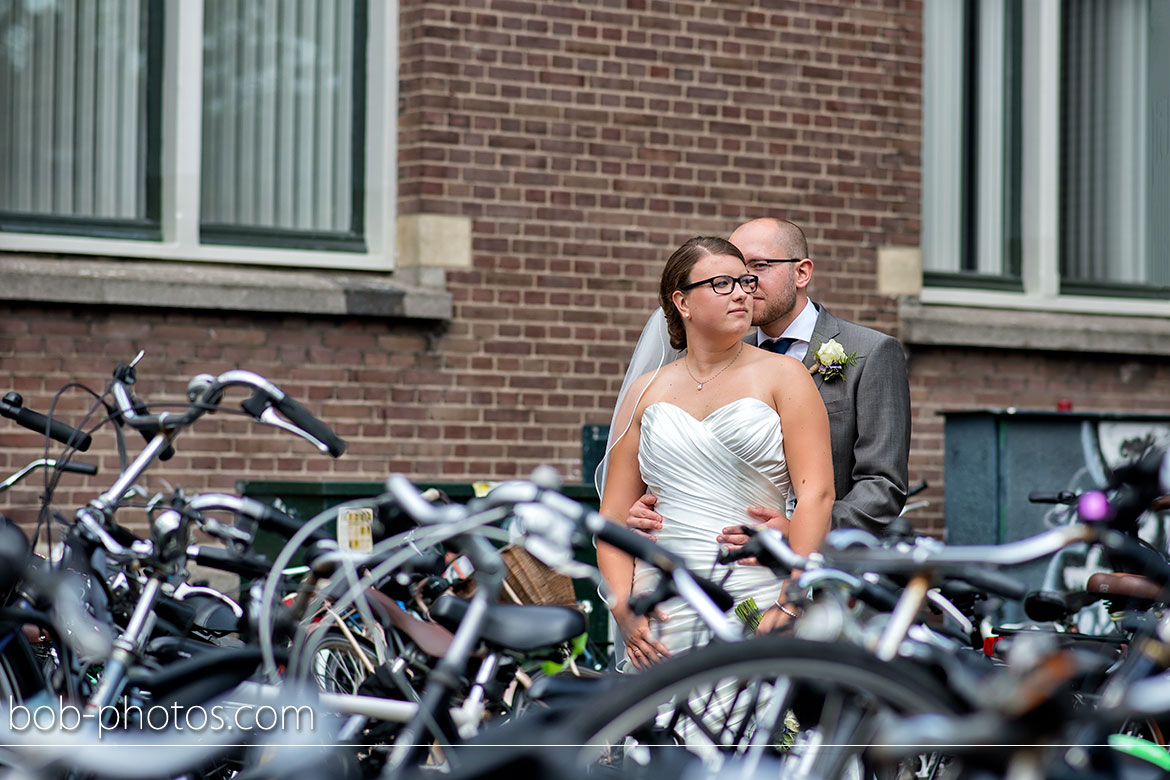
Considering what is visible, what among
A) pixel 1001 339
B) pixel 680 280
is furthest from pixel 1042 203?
pixel 680 280

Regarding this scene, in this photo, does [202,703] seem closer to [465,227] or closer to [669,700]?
[669,700]

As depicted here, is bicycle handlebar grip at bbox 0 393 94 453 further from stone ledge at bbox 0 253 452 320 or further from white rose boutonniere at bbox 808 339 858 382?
stone ledge at bbox 0 253 452 320

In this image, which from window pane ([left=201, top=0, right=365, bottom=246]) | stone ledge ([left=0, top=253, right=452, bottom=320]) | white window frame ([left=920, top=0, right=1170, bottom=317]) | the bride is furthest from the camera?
white window frame ([left=920, top=0, right=1170, bottom=317])

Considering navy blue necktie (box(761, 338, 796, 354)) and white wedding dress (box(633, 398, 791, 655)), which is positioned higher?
navy blue necktie (box(761, 338, 796, 354))

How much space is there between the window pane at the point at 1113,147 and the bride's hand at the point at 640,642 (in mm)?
6687

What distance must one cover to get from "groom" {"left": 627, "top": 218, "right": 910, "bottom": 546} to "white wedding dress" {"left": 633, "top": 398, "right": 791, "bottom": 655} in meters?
0.07

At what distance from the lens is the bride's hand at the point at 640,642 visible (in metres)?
3.92

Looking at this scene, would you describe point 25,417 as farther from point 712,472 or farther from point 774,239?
point 774,239

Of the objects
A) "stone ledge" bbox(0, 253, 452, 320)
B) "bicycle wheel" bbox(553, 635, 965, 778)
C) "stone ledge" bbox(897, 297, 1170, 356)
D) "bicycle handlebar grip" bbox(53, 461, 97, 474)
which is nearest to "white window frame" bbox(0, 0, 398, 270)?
"stone ledge" bbox(0, 253, 452, 320)

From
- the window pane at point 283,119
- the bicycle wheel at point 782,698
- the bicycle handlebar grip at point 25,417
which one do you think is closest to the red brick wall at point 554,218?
the window pane at point 283,119

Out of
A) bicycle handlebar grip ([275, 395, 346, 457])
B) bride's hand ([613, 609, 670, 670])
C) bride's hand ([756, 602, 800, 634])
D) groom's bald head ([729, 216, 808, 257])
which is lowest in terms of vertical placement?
bride's hand ([613, 609, 670, 670])

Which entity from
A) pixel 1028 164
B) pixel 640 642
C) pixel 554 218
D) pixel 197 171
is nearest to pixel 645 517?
pixel 640 642

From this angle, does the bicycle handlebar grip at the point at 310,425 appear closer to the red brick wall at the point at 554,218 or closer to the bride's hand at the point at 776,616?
the bride's hand at the point at 776,616

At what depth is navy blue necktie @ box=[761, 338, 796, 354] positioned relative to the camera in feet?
A: 16.2
